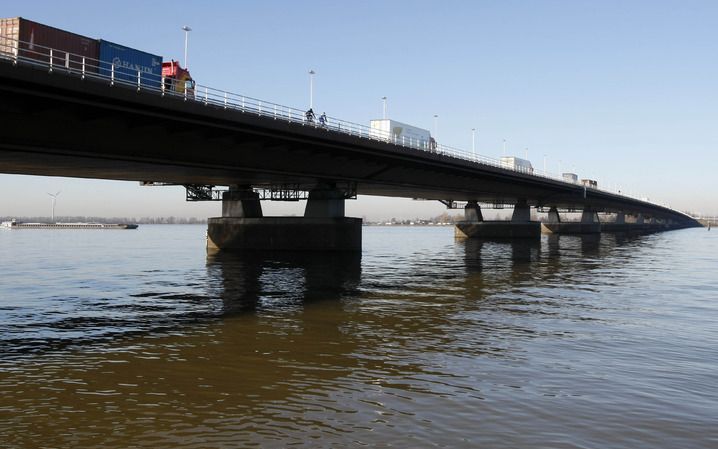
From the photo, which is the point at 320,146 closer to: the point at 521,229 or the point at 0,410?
the point at 0,410

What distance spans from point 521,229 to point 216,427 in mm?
97904

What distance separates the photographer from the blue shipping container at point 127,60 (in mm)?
35812

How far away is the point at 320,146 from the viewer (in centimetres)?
4756

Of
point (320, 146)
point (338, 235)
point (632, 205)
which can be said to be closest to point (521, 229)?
point (338, 235)

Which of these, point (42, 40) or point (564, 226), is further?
point (564, 226)

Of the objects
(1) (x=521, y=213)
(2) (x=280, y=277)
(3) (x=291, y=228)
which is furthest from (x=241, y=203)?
(1) (x=521, y=213)

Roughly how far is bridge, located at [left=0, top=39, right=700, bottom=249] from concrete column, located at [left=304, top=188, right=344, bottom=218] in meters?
0.11

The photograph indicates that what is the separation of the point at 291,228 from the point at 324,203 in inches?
172

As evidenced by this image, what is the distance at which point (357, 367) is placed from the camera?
578 inches

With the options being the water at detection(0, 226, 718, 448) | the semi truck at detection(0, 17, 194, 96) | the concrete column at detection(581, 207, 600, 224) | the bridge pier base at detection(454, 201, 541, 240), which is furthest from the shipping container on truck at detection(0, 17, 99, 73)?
the concrete column at detection(581, 207, 600, 224)

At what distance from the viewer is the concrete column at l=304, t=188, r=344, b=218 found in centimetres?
5888

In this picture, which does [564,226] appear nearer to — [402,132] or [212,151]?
[402,132]

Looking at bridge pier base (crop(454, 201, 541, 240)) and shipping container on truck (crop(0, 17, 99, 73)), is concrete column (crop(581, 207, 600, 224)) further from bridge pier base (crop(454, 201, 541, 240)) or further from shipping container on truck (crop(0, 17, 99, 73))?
shipping container on truck (crop(0, 17, 99, 73))

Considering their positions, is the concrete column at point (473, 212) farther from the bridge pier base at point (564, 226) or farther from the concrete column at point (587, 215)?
the concrete column at point (587, 215)
